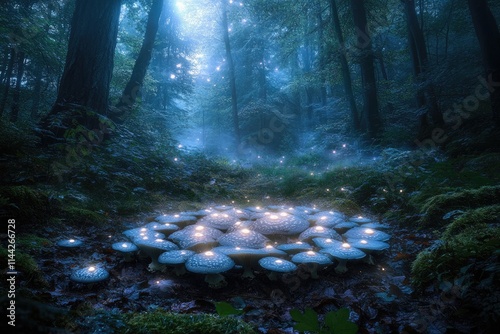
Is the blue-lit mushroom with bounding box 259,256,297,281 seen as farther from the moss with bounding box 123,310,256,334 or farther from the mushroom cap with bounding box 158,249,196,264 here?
the moss with bounding box 123,310,256,334

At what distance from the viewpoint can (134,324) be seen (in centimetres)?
158

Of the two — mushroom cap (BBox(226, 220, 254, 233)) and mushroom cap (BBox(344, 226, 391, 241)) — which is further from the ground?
mushroom cap (BBox(226, 220, 254, 233))

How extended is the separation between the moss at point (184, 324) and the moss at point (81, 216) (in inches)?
125

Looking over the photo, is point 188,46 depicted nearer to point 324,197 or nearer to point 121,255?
point 324,197

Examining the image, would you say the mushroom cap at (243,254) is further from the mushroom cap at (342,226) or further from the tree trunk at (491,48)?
the tree trunk at (491,48)

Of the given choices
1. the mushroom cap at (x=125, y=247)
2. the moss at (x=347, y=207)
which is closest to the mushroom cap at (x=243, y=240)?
the mushroom cap at (x=125, y=247)

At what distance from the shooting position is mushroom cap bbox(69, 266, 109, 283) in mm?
2453

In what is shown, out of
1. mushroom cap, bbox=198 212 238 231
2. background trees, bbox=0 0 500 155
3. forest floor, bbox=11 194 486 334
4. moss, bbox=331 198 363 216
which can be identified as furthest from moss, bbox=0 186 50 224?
moss, bbox=331 198 363 216

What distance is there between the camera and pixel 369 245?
10.7 feet

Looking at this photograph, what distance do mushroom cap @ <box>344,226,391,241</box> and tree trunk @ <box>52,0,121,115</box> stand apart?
6870mm

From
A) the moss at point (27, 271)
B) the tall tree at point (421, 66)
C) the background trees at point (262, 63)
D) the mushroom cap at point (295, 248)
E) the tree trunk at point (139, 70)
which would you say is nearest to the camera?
the moss at point (27, 271)

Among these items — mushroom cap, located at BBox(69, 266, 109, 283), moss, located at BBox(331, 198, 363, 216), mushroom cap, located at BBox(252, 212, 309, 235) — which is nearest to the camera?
mushroom cap, located at BBox(69, 266, 109, 283)

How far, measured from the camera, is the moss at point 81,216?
4230 millimetres

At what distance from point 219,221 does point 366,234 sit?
2141 mm
